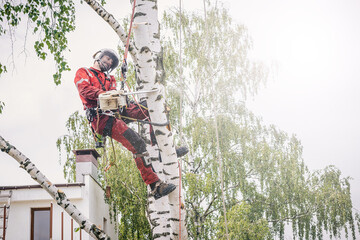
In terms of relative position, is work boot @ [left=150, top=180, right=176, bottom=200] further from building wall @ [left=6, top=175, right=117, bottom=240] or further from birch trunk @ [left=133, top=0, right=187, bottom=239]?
building wall @ [left=6, top=175, right=117, bottom=240]

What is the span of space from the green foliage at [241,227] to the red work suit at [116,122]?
5.64 m

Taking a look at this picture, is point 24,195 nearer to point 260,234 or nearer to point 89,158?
point 89,158

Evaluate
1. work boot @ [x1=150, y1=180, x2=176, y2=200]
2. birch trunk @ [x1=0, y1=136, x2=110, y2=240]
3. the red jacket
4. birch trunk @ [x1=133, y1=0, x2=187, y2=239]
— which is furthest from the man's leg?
birch trunk @ [x1=0, y1=136, x2=110, y2=240]

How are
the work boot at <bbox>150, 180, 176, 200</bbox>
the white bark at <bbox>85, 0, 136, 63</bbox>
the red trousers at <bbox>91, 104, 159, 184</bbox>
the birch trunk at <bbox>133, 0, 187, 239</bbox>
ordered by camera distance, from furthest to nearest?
the red trousers at <bbox>91, 104, 159, 184</bbox>
the white bark at <bbox>85, 0, 136, 63</bbox>
the work boot at <bbox>150, 180, 176, 200</bbox>
the birch trunk at <bbox>133, 0, 187, 239</bbox>

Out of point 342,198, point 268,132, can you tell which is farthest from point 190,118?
point 342,198

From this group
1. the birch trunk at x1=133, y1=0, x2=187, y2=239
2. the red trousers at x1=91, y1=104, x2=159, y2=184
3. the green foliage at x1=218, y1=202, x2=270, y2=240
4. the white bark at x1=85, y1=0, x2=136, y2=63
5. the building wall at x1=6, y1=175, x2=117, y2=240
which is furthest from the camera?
the green foliage at x1=218, y1=202, x2=270, y2=240

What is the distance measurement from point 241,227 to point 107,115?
6296mm

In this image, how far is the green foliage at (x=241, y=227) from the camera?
959 cm

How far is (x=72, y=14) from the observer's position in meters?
6.67

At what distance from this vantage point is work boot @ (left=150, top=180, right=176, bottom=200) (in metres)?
3.68

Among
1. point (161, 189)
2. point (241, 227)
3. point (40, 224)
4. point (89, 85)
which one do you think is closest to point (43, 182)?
point (161, 189)

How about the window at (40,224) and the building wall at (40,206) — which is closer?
the building wall at (40,206)

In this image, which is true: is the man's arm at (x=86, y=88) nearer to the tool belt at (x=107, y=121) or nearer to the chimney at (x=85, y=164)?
the tool belt at (x=107, y=121)

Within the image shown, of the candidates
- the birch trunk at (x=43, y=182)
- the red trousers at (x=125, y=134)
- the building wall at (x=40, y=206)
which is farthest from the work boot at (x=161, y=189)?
the building wall at (x=40, y=206)
